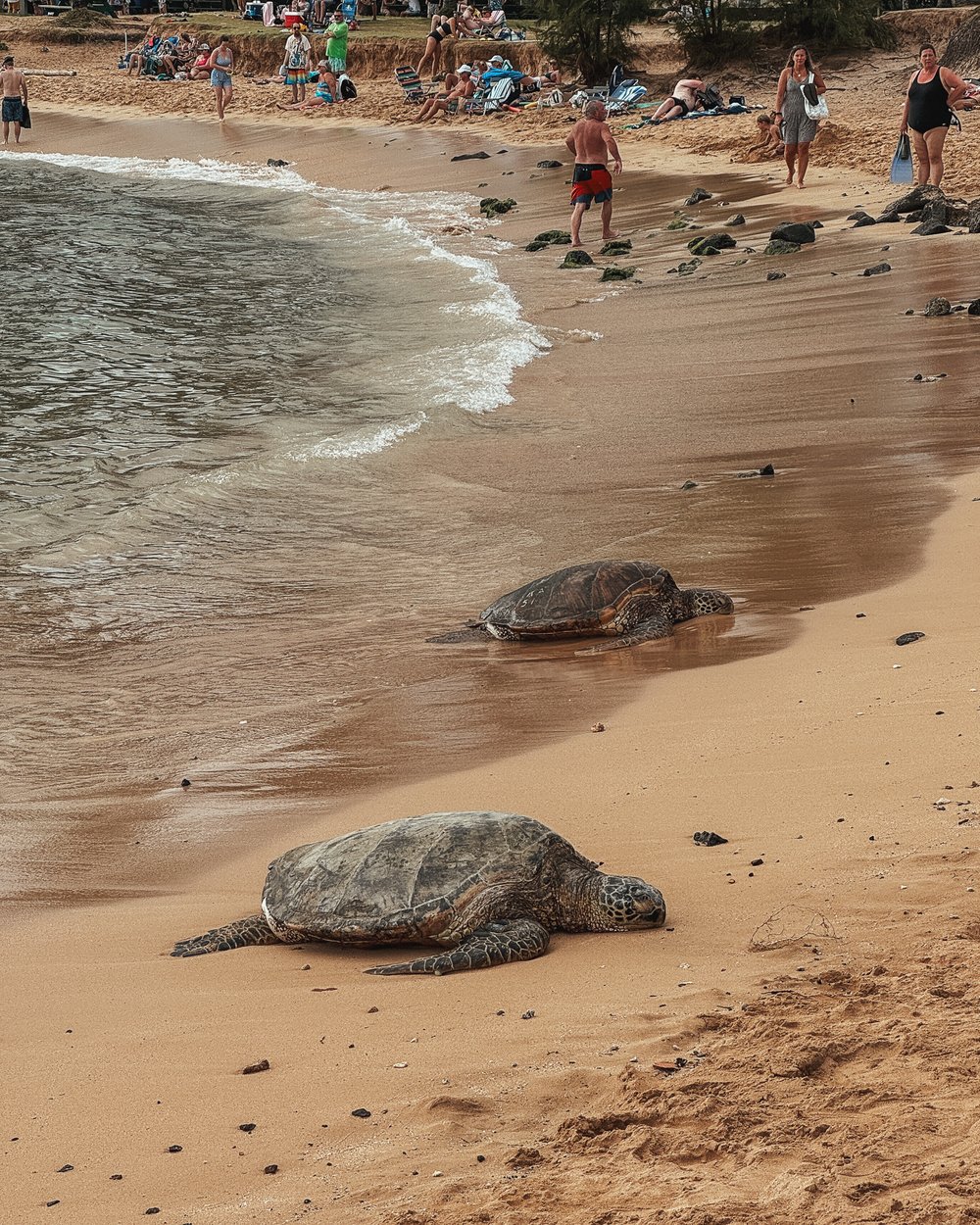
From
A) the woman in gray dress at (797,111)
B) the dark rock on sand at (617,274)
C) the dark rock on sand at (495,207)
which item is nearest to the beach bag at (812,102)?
the woman in gray dress at (797,111)

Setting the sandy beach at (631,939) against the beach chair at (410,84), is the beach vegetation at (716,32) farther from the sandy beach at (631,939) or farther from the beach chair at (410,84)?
the sandy beach at (631,939)

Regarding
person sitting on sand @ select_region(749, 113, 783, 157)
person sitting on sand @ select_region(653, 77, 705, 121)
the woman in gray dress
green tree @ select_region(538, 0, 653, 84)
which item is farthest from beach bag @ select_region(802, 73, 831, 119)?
green tree @ select_region(538, 0, 653, 84)

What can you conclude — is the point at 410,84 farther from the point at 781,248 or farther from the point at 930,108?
the point at 781,248

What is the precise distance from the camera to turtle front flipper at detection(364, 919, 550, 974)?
4.14m

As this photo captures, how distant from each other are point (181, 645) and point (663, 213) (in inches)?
637

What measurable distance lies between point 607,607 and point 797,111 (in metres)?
15.7

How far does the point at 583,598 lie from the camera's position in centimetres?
745

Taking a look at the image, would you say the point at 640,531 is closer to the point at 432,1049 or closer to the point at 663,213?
the point at 432,1049

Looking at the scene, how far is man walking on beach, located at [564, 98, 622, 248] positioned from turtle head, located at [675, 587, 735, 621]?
1278 cm

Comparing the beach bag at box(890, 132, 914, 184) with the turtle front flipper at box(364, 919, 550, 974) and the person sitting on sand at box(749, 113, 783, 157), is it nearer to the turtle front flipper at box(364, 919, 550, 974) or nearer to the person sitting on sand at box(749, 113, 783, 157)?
the person sitting on sand at box(749, 113, 783, 157)

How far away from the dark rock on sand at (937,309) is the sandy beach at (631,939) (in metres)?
2.80

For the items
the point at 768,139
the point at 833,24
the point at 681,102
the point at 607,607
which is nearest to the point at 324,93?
the point at 681,102

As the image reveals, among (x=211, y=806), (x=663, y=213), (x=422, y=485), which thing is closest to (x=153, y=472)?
(x=422, y=485)

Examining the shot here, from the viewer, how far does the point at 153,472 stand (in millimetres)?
11852
